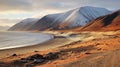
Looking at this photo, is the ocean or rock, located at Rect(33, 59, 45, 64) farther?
the ocean

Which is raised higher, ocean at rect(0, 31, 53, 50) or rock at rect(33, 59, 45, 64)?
rock at rect(33, 59, 45, 64)

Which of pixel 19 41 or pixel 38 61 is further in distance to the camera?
pixel 19 41

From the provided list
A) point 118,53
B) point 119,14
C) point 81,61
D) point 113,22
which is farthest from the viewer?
point 119,14

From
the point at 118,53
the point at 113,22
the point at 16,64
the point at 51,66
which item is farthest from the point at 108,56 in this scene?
the point at 113,22

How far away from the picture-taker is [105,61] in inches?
818

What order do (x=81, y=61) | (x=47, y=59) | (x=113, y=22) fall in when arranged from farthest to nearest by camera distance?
(x=113, y=22)
(x=47, y=59)
(x=81, y=61)

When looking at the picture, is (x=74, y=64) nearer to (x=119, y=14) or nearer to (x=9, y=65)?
(x=9, y=65)

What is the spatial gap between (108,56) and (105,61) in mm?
1807

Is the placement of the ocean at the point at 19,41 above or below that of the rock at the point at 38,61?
below

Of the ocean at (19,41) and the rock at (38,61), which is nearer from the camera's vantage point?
the rock at (38,61)

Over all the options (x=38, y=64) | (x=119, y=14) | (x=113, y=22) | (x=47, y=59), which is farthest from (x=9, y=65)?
(x=119, y=14)

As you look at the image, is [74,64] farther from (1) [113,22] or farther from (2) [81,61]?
(1) [113,22]

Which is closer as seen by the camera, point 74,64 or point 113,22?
point 74,64

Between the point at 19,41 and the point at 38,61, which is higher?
the point at 38,61
